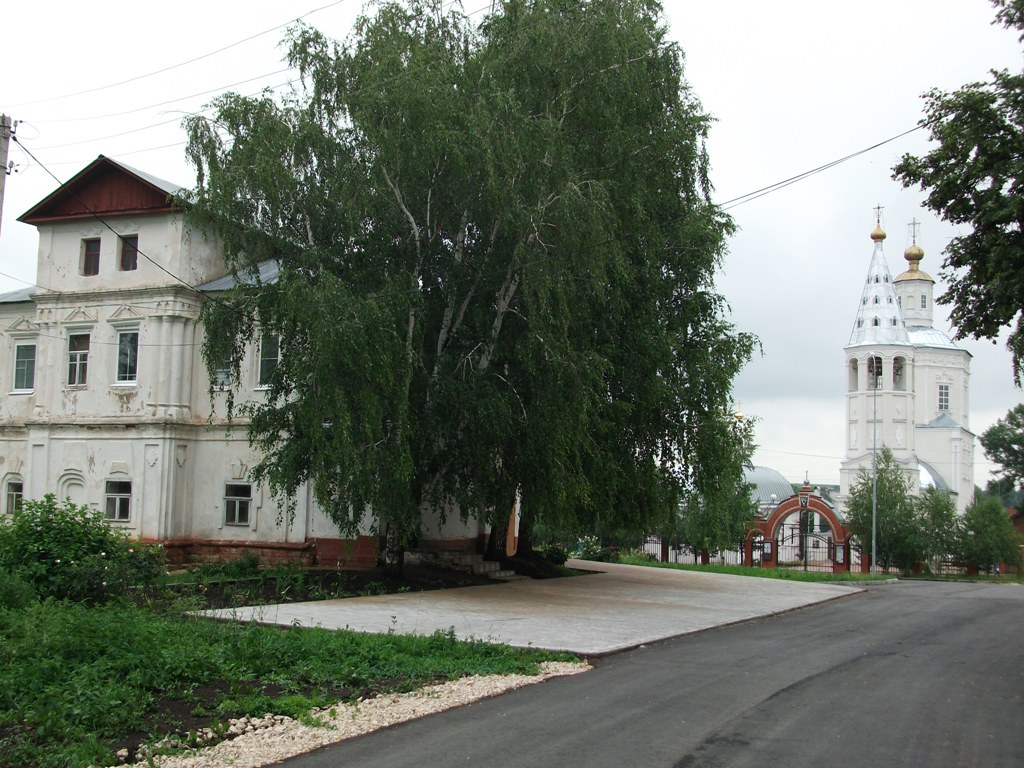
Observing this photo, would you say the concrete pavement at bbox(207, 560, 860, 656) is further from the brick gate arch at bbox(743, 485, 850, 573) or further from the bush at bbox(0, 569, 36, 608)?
the brick gate arch at bbox(743, 485, 850, 573)

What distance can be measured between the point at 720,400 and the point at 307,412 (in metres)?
9.80

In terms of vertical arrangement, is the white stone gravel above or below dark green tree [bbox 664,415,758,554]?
below

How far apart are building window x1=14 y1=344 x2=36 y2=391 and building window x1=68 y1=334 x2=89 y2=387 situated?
2.24 m

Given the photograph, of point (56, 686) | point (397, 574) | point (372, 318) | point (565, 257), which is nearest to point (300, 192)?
point (372, 318)

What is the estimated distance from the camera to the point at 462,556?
24.9 metres

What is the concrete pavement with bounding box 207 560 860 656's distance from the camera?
558 inches

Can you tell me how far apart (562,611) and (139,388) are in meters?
14.9

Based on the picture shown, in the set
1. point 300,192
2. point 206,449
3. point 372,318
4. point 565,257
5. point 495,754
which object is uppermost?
point 300,192

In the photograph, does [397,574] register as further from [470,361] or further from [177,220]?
[177,220]

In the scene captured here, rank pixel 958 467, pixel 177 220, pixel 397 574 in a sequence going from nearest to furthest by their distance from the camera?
pixel 397 574 < pixel 177 220 < pixel 958 467

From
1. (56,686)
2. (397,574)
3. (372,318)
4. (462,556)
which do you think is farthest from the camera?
(462,556)

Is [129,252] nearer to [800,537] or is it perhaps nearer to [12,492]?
[12,492]

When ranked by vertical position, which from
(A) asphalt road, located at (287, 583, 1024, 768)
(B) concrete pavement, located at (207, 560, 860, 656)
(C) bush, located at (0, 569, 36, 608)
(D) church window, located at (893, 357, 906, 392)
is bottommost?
(B) concrete pavement, located at (207, 560, 860, 656)

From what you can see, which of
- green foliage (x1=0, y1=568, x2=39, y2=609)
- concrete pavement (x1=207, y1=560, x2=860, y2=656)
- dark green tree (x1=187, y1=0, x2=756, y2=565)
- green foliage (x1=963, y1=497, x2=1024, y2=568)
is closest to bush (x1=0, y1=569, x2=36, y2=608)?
green foliage (x1=0, y1=568, x2=39, y2=609)
